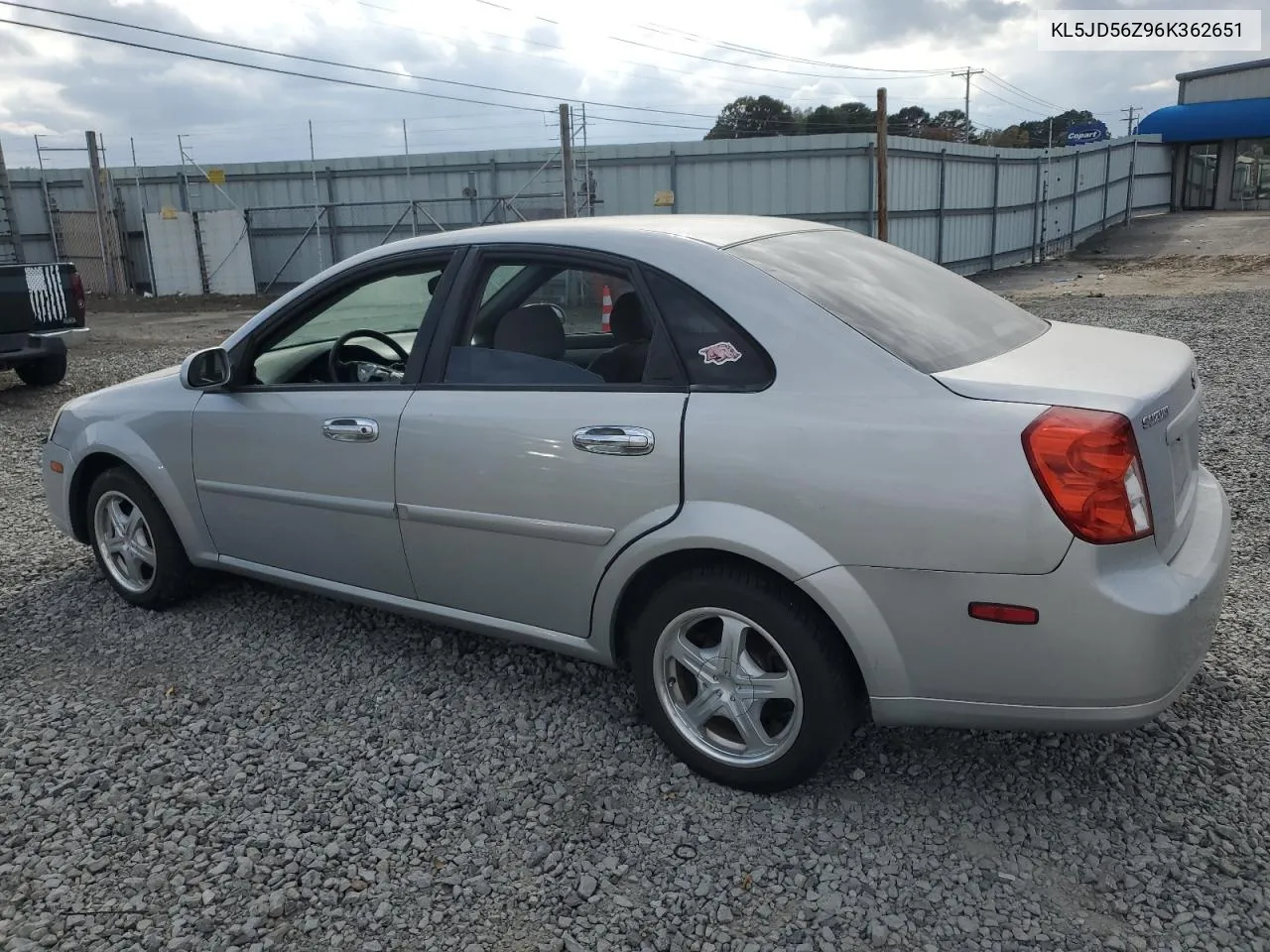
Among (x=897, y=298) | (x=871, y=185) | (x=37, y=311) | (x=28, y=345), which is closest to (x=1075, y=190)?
(x=871, y=185)

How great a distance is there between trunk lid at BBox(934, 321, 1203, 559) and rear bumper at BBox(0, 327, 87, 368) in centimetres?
960

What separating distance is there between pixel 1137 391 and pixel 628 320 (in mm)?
1467

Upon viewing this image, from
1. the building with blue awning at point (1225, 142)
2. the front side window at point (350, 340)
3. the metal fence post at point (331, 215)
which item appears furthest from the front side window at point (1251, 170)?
the front side window at point (350, 340)

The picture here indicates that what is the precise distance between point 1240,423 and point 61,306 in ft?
33.6

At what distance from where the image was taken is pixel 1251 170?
40.3 m

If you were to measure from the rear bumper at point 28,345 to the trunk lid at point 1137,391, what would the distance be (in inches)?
378

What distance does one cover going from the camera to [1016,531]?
2.43 meters

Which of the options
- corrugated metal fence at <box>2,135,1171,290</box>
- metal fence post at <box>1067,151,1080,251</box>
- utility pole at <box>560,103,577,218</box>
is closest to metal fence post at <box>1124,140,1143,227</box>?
metal fence post at <box>1067,151,1080,251</box>

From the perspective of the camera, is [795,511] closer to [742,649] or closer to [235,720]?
[742,649]

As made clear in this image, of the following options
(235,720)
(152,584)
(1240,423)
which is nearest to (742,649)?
(235,720)

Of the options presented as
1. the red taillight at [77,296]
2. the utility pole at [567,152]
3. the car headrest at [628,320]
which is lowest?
the red taillight at [77,296]

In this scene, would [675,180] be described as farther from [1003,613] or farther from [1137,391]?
[1003,613]

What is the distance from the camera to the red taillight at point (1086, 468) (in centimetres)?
242

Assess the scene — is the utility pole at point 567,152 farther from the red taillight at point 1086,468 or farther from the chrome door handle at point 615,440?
the red taillight at point 1086,468
